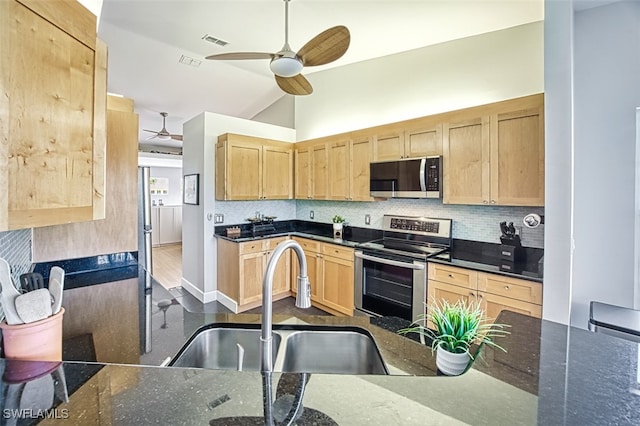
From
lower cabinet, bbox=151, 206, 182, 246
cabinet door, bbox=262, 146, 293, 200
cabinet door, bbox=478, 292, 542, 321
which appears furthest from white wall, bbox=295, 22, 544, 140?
lower cabinet, bbox=151, 206, 182, 246

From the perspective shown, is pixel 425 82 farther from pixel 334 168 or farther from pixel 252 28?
pixel 252 28

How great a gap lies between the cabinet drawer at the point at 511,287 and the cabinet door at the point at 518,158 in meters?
0.66

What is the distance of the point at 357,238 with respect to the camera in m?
4.13

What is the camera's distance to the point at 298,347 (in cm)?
134

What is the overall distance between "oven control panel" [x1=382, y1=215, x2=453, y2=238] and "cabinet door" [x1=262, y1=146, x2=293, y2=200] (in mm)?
1633

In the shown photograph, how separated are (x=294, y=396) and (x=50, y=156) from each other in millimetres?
1075

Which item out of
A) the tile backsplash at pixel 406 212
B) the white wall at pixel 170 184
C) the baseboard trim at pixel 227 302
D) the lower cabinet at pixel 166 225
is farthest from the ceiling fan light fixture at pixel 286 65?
the white wall at pixel 170 184

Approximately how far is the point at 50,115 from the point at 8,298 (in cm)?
58

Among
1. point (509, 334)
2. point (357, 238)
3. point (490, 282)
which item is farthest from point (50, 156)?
point (357, 238)

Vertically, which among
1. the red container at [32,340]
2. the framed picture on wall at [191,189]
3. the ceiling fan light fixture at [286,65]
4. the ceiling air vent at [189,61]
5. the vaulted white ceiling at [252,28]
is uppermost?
the ceiling air vent at [189,61]

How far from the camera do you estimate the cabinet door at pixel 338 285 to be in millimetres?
3549

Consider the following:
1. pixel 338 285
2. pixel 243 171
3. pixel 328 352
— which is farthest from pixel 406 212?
pixel 328 352

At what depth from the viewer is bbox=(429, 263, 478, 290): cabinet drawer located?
2551mm

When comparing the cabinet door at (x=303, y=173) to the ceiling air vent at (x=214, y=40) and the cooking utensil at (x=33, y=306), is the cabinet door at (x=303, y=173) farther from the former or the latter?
the cooking utensil at (x=33, y=306)
